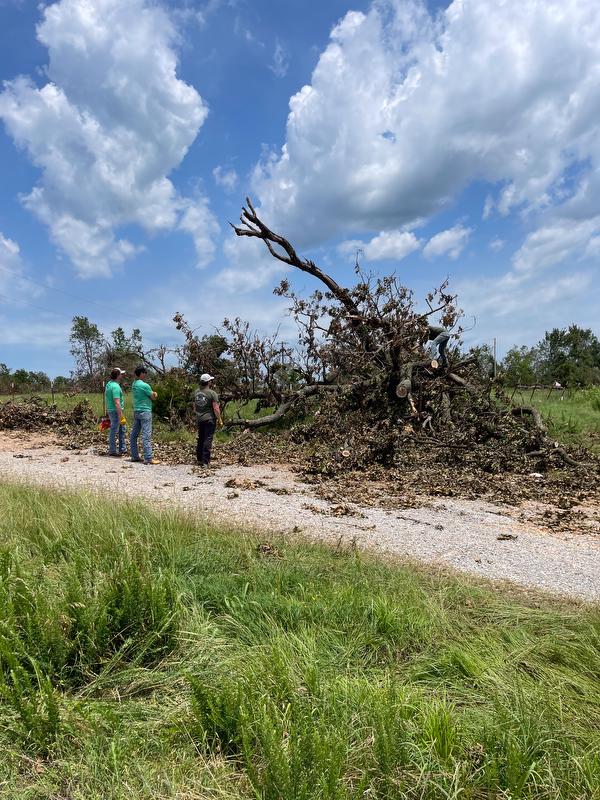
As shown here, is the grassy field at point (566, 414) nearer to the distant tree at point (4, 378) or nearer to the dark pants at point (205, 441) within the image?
the dark pants at point (205, 441)

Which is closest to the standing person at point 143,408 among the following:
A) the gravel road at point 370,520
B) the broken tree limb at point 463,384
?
the gravel road at point 370,520

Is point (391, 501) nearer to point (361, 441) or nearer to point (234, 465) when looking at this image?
point (361, 441)

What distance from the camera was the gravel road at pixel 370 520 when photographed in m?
4.78

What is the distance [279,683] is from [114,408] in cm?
917

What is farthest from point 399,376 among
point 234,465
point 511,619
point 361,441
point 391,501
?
point 511,619

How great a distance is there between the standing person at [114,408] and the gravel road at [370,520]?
121cm

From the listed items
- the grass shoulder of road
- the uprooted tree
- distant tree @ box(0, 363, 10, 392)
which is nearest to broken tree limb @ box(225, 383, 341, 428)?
the uprooted tree

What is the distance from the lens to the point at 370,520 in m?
6.35

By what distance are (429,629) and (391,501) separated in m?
4.19

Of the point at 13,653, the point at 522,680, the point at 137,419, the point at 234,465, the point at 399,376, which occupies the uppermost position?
the point at 399,376

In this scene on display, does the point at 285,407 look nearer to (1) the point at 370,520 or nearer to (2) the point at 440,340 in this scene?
(2) the point at 440,340

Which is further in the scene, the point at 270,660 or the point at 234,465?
the point at 234,465

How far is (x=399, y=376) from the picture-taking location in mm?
12258

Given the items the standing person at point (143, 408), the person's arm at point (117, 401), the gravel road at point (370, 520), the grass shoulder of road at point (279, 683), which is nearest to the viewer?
the grass shoulder of road at point (279, 683)
